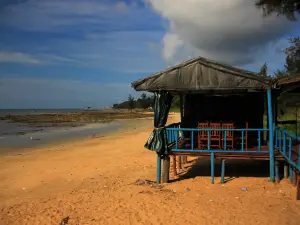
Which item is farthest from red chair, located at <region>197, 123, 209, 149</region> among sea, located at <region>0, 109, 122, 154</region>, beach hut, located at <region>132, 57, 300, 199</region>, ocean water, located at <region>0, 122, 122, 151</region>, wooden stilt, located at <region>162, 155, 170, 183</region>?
ocean water, located at <region>0, 122, 122, 151</region>

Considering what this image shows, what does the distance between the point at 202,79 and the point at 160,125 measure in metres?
1.76

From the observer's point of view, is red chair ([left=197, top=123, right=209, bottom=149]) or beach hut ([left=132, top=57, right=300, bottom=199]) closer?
beach hut ([left=132, top=57, right=300, bottom=199])

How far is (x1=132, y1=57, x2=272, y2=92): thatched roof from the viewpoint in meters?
8.77

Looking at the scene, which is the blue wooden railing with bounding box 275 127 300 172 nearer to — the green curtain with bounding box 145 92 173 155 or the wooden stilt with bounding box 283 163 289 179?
the wooden stilt with bounding box 283 163 289 179

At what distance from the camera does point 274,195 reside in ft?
25.9

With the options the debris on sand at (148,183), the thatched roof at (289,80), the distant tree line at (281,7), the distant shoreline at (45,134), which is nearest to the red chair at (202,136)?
the debris on sand at (148,183)

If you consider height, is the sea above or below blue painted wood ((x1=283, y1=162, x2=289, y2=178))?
below

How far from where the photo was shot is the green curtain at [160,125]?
931 centimetres

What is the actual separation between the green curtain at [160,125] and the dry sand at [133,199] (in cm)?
110

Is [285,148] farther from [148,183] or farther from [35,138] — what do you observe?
[35,138]

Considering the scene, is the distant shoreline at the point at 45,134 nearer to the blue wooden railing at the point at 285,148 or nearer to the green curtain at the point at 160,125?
the green curtain at the point at 160,125

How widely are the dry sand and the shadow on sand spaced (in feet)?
1.48

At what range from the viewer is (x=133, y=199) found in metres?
7.93

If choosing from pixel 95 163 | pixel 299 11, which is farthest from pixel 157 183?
pixel 299 11
